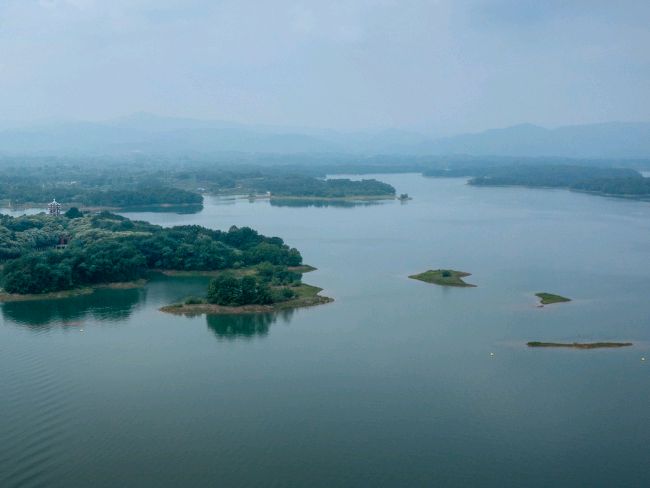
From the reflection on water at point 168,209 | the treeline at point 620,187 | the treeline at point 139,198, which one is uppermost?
the treeline at point 620,187

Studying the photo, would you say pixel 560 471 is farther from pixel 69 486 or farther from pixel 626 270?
pixel 626 270

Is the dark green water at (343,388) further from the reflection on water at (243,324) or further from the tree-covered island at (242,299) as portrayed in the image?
the tree-covered island at (242,299)

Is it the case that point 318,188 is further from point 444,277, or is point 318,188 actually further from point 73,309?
point 73,309

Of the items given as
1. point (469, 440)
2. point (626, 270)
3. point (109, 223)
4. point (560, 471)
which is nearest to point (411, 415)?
point (469, 440)

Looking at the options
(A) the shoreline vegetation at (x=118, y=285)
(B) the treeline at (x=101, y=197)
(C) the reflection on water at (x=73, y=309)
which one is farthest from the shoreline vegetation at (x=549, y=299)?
(B) the treeline at (x=101, y=197)

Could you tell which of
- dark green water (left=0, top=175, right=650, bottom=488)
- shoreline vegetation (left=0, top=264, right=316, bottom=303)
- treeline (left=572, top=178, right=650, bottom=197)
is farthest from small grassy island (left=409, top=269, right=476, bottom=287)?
treeline (left=572, top=178, right=650, bottom=197)

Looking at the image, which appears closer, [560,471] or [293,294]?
[560,471]

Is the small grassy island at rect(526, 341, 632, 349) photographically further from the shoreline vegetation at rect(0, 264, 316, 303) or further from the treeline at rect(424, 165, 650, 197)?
the treeline at rect(424, 165, 650, 197)
